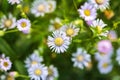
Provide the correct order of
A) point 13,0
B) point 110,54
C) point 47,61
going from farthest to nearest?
point 110,54
point 47,61
point 13,0

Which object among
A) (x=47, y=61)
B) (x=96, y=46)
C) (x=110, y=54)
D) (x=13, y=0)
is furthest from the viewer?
(x=110, y=54)

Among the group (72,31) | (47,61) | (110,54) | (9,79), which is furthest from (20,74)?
(110,54)

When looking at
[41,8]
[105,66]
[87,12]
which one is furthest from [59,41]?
[105,66]

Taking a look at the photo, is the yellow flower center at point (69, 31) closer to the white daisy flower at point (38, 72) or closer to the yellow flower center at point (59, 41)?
the yellow flower center at point (59, 41)

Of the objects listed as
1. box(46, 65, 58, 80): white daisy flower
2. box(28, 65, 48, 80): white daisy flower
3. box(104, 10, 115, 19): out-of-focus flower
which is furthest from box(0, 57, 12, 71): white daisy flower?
box(104, 10, 115, 19): out-of-focus flower

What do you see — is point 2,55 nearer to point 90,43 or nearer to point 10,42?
point 10,42

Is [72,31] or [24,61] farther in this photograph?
[24,61]

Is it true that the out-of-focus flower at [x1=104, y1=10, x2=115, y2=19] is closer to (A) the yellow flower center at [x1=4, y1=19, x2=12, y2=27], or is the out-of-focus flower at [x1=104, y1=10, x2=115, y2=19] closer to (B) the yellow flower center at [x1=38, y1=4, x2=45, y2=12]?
(B) the yellow flower center at [x1=38, y1=4, x2=45, y2=12]
